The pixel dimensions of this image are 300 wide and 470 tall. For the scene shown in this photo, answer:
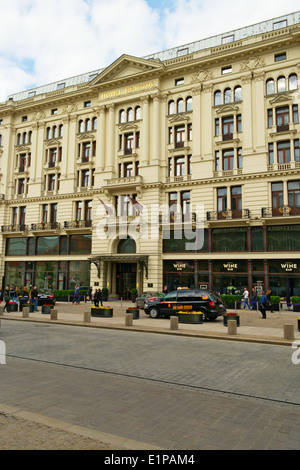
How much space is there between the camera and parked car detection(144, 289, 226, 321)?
19.1 metres

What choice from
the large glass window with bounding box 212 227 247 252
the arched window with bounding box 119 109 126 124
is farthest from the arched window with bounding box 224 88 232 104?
the large glass window with bounding box 212 227 247 252

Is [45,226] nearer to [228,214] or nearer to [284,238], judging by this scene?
[228,214]

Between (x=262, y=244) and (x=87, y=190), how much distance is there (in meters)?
20.1

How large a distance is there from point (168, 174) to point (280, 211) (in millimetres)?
11944

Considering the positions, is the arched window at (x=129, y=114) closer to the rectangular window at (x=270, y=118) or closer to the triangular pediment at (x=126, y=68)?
the triangular pediment at (x=126, y=68)

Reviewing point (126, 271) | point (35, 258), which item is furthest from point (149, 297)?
point (35, 258)

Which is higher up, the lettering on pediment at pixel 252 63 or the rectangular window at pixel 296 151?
the lettering on pediment at pixel 252 63

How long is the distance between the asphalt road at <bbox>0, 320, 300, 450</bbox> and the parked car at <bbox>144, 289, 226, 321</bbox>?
655cm

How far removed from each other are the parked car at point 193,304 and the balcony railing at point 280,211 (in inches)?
492

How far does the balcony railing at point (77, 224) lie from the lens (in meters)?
37.8

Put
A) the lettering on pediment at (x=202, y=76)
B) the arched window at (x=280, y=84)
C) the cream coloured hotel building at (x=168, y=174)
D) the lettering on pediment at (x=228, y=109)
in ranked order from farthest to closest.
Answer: the lettering on pediment at (x=202, y=76)
the lettering on pediment at (x=228, y=109)
the arched window at (x=280, y=84)
the cream coloured hotel building at (x=168, y=174)

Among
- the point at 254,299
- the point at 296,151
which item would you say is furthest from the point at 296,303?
the point at 296,151

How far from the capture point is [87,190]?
3850 cm

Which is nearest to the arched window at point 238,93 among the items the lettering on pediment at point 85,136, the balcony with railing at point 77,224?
the lettering on pediment at point 85,136
